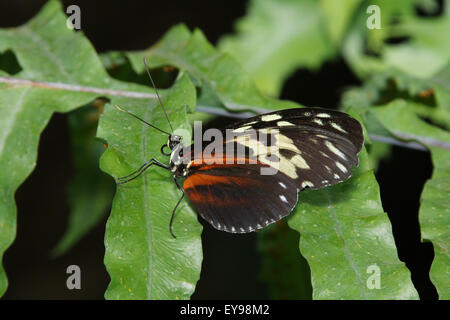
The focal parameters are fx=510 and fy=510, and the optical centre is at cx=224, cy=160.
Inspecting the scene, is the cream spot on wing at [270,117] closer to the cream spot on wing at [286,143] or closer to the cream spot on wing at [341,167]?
the cream spot on wing at [286,143]

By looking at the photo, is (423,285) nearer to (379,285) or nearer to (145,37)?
(379,285)

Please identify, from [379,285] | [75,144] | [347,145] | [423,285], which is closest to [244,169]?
[347,145]

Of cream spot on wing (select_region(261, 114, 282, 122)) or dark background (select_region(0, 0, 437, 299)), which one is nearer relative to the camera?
cream spot on wing (select_region(261, 114, 282, 122))

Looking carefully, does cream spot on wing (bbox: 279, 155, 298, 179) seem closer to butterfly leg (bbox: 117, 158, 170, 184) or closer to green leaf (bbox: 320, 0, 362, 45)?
butterfly leg (bbox: 117, 158, 170, 184)

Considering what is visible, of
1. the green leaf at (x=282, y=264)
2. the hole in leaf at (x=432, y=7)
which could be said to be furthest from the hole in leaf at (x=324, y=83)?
the green leaf at (x=282, y=264)

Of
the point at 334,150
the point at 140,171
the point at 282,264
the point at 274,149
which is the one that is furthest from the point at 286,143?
the point at 282,264

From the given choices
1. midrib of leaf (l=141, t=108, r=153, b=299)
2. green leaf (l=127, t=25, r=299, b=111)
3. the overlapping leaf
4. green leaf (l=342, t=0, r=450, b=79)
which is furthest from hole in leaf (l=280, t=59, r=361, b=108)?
midrib of leaf (l=141, t=108, r=153, b=299)
